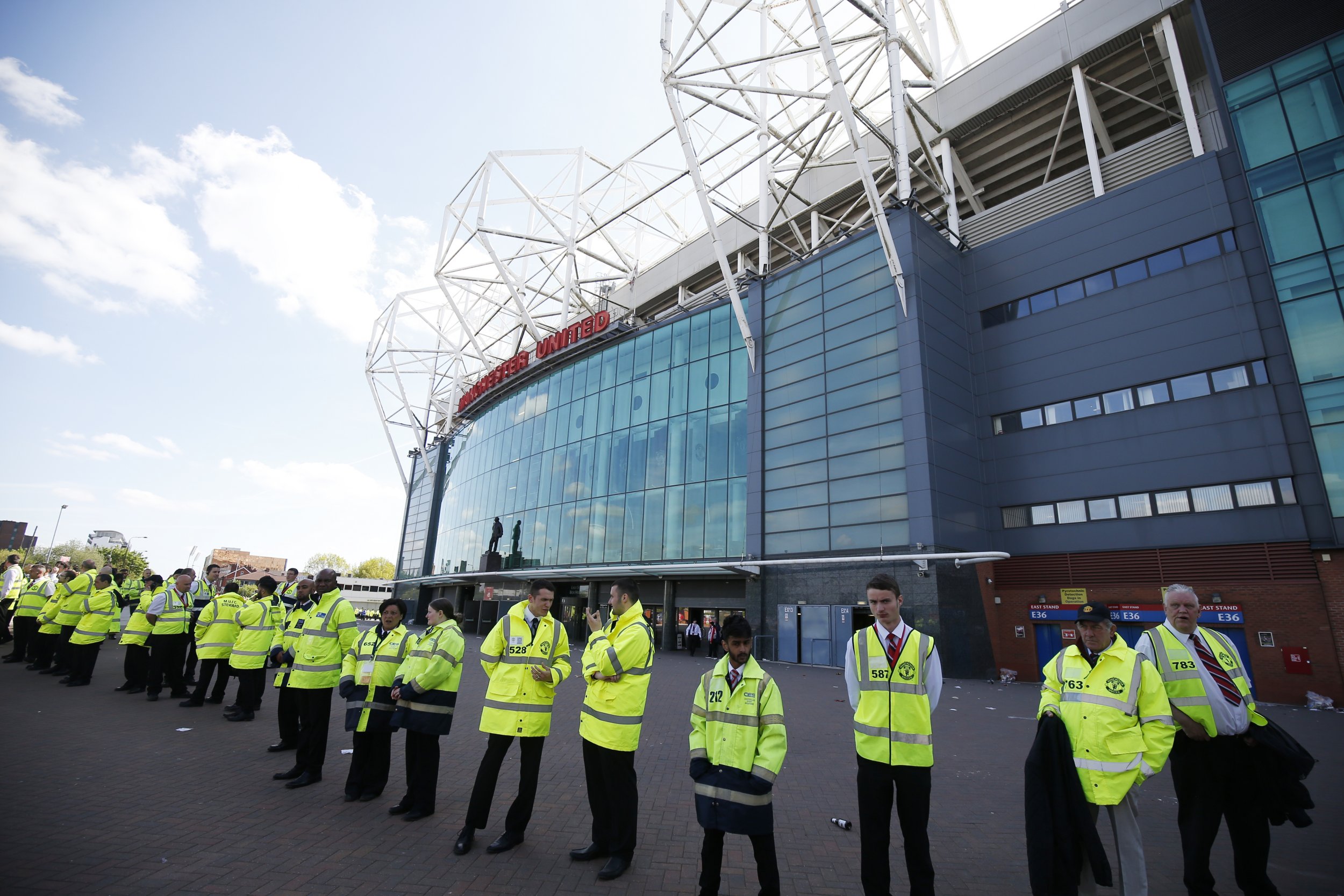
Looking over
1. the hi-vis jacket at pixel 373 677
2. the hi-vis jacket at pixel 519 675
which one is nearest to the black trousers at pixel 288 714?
the hi-vis jacket at pixel 373 677

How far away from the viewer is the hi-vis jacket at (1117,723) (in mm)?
3518

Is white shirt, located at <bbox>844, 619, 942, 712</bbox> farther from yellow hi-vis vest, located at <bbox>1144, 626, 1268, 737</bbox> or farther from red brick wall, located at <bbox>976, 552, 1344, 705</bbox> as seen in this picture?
red brick wall, located at <bbox>976, 552, 1344, 705</bbox>

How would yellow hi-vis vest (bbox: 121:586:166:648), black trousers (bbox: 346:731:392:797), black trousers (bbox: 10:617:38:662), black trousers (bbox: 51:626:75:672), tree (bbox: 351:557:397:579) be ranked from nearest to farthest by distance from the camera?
black trousers (bbox: 346:731:392:797) → yellow hi-vis vest (bbox: 121:586:166:648) → black trousers (bbox: 51:626:75:672) → black trousers (bbox: 10:617:38:662) → tree (bbox: 351:557:397:579)

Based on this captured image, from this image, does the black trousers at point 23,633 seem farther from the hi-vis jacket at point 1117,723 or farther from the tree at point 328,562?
the tree at point 328,562

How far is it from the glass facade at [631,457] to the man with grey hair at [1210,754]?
19816 millimetres

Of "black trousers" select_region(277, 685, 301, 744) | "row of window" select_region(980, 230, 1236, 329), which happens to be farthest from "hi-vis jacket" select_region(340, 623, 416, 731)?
"row of window" select_region(980, 230, 1236, 329)

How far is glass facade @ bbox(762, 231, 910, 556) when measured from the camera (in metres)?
20.4

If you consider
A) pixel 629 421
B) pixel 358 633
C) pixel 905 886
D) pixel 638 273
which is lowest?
pixel 905 886

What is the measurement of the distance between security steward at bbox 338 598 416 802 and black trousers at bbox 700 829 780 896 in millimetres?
3234

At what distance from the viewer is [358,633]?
21.5ft

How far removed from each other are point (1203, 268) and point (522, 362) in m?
32.1

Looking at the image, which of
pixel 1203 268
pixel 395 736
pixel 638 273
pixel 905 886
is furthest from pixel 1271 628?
pixel 638 273

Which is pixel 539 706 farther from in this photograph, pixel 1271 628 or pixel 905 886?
pixel 1271 628

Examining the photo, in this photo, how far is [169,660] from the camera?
10.2 meters
